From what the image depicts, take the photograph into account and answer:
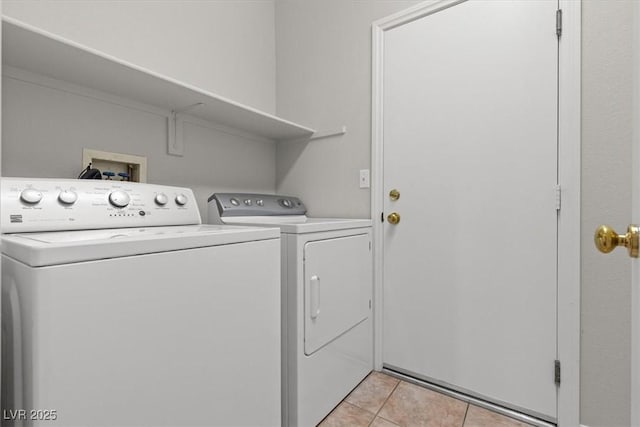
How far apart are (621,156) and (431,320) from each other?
1074 millimetres

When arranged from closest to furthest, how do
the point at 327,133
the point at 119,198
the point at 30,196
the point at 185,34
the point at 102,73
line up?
the point at 30,196, the point at 119,198, the point at 102,73, the point at 185,34, the point at 327,133

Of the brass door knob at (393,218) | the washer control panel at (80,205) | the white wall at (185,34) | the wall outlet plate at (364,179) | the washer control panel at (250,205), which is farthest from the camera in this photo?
the wall outlet plate at (364,179)

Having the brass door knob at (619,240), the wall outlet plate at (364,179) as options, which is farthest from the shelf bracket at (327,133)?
the brass door knob at (619,240)

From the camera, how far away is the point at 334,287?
146cm

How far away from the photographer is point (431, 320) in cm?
164

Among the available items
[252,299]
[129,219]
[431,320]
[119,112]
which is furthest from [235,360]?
[119,112]

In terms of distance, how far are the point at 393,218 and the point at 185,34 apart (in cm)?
155

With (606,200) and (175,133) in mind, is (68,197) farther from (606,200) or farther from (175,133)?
(606,200)

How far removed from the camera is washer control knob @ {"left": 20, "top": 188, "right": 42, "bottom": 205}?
0.90 meters

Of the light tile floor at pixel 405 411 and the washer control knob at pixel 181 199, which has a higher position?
the washer control knob at pixel 181 199

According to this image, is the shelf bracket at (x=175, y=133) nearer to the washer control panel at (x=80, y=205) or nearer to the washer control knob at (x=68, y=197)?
the washer control panel at (x=80, y=205)

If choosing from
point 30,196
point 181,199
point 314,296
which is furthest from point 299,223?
point 30,196

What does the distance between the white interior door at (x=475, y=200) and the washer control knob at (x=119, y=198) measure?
4.18ft

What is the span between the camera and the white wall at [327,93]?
6.09 ft
